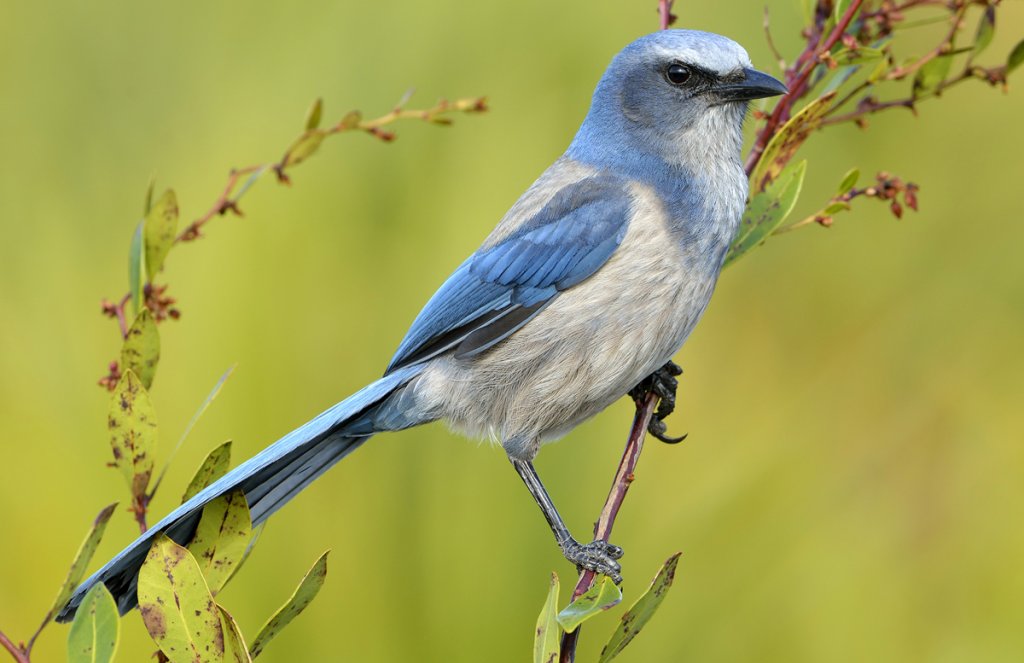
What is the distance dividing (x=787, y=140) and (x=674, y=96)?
1.53ft

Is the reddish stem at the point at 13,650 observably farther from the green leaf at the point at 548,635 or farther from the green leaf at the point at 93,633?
the green leaf at the point at 548,635

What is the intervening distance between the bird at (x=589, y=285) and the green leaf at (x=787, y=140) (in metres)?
0.17

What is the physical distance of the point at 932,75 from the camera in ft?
7.20

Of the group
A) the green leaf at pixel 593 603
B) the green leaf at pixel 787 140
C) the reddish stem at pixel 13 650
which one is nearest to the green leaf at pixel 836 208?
the green leaf at pixel 787 140

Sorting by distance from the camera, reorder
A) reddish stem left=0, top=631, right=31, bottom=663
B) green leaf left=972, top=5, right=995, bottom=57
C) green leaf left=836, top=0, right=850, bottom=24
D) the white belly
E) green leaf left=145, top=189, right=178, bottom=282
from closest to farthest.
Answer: reddish stem left=0, top=631, right=31, bottom=663 < green leaf left=145, top=189, right=178, bottom=282 < green leaf left=836, top=0, right=850, bottom=24 < green leaf left=972, top=5, right=995, bottom=57 < the white belly

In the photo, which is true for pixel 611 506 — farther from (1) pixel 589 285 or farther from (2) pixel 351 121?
(2) pixel 351 121

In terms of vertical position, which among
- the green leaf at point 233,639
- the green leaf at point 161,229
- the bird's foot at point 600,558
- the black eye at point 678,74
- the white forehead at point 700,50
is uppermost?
the white forehead at point 700,50

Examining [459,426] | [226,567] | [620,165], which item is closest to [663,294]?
[620,165]

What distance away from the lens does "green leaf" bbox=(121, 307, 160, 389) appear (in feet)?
5.42

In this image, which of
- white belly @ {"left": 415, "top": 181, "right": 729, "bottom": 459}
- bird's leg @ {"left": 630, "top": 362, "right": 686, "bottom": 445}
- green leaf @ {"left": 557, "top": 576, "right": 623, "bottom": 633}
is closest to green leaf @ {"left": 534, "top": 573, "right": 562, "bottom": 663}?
green leaf @ {"left": 557, "top": 576, "right": 623, "bottom": 633}

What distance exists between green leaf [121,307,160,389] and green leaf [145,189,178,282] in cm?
12

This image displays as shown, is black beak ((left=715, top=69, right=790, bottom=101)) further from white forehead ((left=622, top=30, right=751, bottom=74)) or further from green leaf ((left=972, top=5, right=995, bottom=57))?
green leaf ((left=972, top=5, right=995, bottom=57))

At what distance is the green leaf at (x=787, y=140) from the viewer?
6.14 ft

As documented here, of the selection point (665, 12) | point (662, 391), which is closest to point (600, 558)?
point (662, 391)
